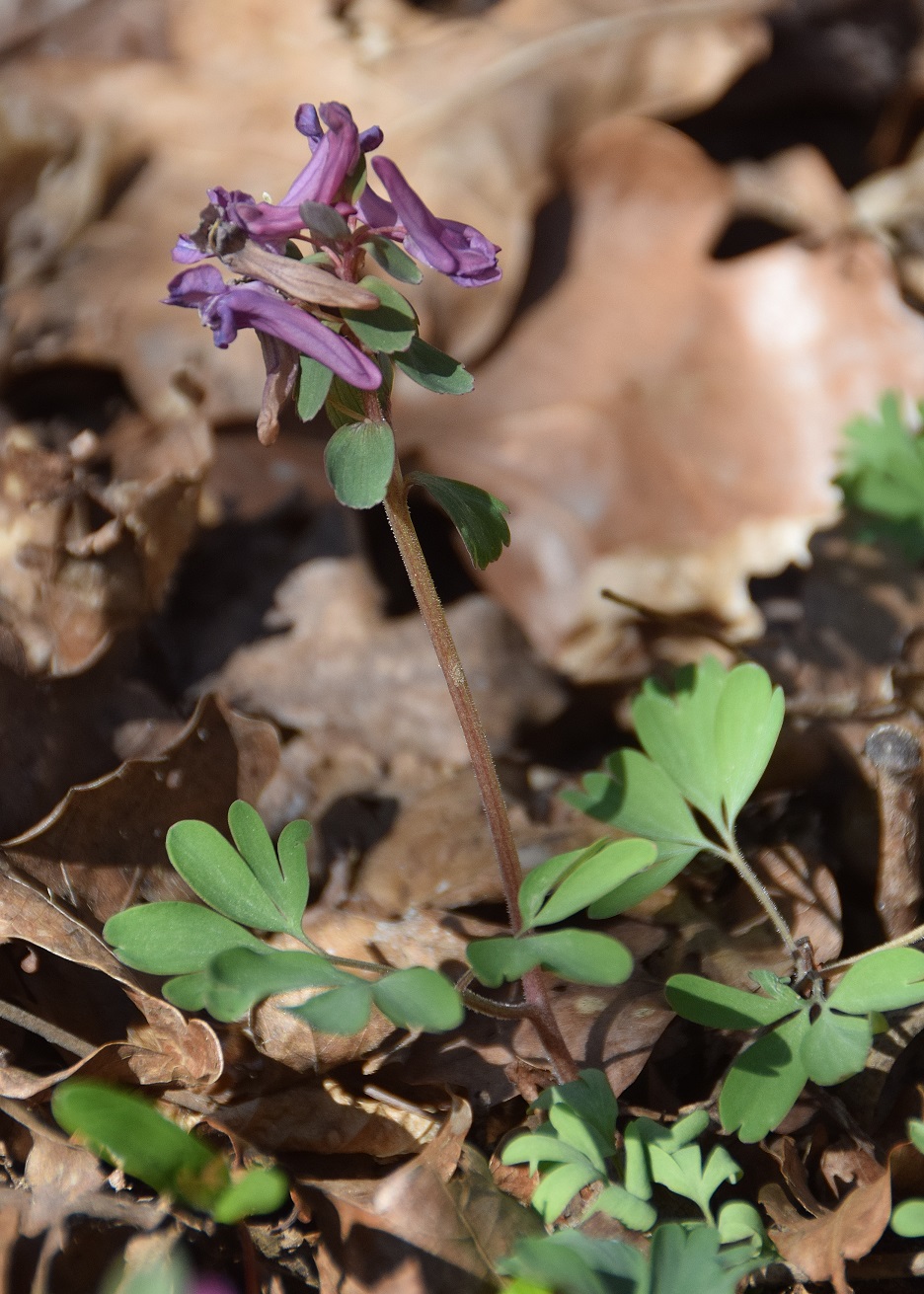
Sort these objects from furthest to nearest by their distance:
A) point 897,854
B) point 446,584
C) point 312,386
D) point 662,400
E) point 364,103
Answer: point 364,103 < point 662,400 < point 446,584 < point 897,854 < point 312,386

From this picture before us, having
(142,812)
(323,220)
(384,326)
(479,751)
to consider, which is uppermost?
(323,220)

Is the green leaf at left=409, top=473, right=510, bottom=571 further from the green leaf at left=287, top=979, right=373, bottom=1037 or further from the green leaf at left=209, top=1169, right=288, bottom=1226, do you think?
the green leaf at left=209, top=1169, right=288, bottom=1226

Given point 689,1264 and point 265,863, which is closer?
point 689,1264

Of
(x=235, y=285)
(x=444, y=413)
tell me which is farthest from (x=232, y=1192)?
(x=444, y=413)

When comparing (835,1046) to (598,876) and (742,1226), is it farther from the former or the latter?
(598,876)

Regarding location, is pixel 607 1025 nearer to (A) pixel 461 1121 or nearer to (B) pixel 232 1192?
(A) pixel 461 1121

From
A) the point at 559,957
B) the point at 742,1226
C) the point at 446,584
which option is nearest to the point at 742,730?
the point at 559,957

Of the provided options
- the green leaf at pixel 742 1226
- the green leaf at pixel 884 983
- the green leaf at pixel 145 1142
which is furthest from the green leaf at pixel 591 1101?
the green leaf at pixel 145 1142
